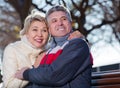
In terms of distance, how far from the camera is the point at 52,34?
331cm

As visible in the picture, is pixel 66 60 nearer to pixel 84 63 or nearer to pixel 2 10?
pixel 84 63

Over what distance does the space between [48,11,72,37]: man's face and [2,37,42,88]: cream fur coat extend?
530mm

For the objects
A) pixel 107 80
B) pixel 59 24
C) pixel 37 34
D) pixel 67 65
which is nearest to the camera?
pixel 67 65

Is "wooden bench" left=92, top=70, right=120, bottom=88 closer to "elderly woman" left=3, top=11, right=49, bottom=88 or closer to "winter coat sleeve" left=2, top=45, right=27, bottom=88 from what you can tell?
"elderly woman" left=3, top=11, right=49, bottom=88

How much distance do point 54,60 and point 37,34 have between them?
0.70 meters

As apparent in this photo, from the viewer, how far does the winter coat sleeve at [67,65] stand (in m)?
3.03

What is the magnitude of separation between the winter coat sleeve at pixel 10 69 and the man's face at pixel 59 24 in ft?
1.86

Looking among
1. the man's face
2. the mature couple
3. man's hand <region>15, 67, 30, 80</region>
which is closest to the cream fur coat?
the mature couple

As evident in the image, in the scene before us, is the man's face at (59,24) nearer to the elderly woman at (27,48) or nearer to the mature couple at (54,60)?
the mature couple at (54,60)

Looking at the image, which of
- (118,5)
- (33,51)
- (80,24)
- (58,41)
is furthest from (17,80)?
(118,5)

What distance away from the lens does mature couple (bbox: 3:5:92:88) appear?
120 inches

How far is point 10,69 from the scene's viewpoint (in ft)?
12.0

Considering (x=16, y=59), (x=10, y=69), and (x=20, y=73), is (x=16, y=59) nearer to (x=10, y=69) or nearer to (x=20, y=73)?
(x=10, y=69)

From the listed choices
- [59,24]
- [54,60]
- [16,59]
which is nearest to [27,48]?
[16,59]
